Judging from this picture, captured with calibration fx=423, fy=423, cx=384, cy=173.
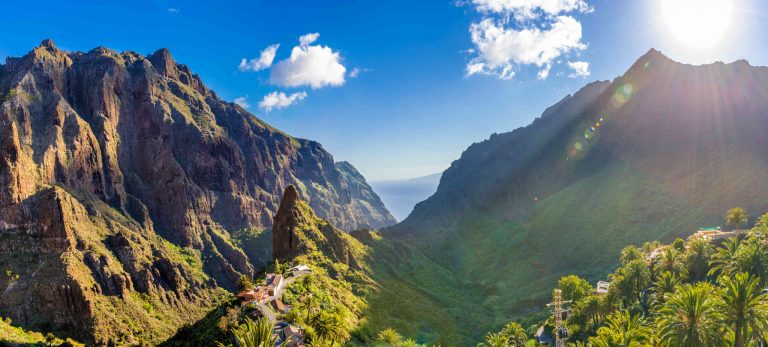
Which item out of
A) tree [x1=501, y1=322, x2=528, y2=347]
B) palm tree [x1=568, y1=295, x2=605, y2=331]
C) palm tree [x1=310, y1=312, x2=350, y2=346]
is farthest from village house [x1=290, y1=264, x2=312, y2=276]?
palm tree [x1=568, y1=295, x2=605, y2=331]

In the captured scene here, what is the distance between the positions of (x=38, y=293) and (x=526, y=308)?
14876 centimetres

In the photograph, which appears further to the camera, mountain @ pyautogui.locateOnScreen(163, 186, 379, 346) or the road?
mountain @ pyautogui.locateOnScreen(163, 186, 379, 346)

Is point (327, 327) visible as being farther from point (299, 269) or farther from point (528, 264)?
point (528, 264)

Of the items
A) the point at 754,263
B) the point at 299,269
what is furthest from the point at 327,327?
the point at 754,263

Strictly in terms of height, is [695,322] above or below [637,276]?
above

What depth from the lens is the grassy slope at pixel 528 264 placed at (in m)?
115

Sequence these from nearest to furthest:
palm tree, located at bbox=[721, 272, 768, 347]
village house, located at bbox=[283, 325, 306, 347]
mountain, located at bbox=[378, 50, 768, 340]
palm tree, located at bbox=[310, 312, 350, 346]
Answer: palm tree, located at bbox=[721, 272, 768, 347]
palm tree, located at bbox=[310, 312, 350, 346]
village house, located at bbox=[283, 325, 306, 347]
mountain, located at bbox=[378, 50, 768, 340]

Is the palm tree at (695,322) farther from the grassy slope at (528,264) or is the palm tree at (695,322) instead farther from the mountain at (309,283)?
the grassy slope at (528,264)

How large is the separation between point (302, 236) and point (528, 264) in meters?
102

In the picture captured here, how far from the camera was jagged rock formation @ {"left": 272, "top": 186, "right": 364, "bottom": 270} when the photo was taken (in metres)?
117

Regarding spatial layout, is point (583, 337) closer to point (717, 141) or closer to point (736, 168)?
point (736, 168)

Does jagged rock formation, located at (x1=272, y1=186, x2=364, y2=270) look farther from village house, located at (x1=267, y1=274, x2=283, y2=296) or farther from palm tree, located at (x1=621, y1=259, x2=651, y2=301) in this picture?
palm tree, located at (x1=621, y1=259, x2=651, y2=301)

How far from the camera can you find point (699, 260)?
237 ft

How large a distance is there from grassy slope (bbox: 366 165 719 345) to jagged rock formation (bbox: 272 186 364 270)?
603 inches
